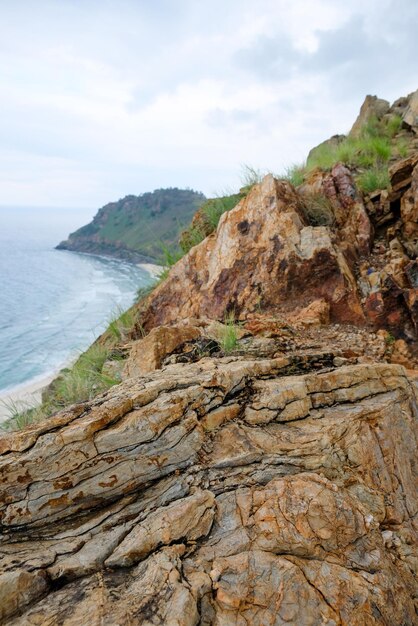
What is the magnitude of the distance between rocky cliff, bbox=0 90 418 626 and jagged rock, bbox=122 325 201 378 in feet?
0.05

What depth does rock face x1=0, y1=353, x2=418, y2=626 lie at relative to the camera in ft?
6.45

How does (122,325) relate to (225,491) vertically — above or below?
above

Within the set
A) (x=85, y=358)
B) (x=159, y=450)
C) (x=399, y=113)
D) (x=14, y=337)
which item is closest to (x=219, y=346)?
(x=159, y=450)

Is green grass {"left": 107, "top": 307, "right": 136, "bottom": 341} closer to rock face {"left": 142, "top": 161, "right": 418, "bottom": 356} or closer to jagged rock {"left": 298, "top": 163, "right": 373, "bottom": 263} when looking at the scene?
rock face {"left": 142, "top": 161, "right": 418, "bottom": 356}

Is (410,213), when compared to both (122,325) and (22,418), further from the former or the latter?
(22,418)

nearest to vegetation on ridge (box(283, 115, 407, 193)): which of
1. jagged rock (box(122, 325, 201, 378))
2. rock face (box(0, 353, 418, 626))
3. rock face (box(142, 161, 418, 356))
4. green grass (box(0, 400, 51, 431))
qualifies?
rock face (box(142, 161, 418, 356))

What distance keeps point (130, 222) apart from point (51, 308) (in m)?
70.4

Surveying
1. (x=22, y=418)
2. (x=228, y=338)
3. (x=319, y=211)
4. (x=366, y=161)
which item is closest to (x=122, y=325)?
(x=22, y=418)

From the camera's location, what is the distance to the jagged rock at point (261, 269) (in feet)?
16.0

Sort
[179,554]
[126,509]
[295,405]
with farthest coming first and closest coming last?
1. [295,405]
2. [126,509]
3. [179,554]

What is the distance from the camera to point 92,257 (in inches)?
3578

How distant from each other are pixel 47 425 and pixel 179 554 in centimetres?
129

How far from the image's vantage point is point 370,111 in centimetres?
1239

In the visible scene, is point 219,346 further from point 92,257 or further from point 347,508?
point 92,257
